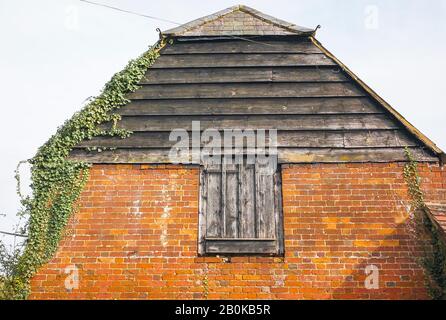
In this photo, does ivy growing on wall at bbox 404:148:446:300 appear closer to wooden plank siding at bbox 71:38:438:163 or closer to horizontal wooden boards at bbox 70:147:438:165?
horizontal wooden boards at bbox 70:147:438:165

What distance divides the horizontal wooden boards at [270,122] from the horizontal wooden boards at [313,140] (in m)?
0.09

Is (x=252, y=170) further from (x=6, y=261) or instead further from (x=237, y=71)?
(x=6, y=261)

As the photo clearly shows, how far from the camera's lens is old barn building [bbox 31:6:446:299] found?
638 cm

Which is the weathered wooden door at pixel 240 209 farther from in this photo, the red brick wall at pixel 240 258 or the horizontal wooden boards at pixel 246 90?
the horizontal wooden boards at pixel 246 90

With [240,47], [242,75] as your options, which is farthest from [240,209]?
[240,47]

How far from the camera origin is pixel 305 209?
6.73 m

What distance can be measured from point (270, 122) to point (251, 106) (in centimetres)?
46

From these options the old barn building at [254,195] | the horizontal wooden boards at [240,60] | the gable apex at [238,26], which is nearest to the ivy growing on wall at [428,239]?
the old barn building at [254,195]

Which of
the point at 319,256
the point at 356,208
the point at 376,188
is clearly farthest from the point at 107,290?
the point at 376,188
